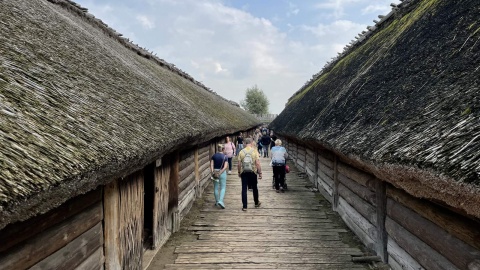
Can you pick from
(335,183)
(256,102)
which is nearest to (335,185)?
(335,183)

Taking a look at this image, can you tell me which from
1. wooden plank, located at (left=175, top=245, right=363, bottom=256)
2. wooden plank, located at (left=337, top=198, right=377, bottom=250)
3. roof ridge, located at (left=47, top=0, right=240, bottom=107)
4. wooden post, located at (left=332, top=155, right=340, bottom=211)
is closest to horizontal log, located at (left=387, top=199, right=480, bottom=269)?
wooden plank, located at (left=337, top=198, right=377, bottom=250)

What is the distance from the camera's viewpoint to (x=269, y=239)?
6.79 meters

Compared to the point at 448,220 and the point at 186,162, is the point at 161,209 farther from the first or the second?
the point at 448,220

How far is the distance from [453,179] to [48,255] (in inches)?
122

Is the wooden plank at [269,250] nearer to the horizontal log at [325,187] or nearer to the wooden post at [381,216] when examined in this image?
the wooden post at [381,216]

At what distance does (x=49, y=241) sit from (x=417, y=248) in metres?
3.98

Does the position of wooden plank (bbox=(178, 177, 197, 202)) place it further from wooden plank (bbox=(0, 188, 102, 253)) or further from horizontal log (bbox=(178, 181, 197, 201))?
wooden plank (bbox=(0, 188, 102, 253))

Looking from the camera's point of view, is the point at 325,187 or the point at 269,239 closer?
the point at 269,239

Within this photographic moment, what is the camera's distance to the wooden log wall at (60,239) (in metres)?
2.24

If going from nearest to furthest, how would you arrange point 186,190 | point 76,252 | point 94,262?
point 76,252
point 94,262
point 186,190

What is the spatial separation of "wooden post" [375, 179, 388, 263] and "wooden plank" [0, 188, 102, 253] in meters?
4.18

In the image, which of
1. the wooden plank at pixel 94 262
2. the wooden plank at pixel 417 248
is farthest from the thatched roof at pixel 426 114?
the wooden plank at pixel 94 262

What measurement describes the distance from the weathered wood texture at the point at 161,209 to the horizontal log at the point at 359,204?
3885mm

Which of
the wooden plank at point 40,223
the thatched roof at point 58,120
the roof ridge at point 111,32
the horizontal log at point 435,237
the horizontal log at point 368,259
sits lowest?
the horizontal log at point 368,259
